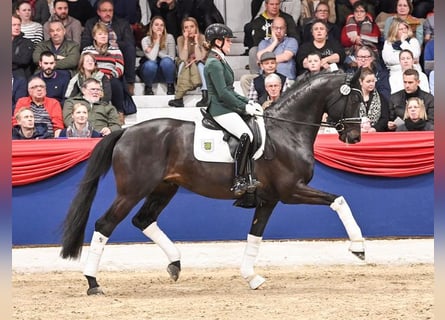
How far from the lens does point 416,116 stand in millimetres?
9242

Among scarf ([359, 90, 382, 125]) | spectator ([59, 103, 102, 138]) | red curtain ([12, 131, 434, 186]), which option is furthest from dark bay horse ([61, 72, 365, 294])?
scarf ([359, 90, 382, 125])

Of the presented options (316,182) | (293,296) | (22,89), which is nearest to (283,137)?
(293,296)

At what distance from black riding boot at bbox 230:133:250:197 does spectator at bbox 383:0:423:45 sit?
17.7 ft

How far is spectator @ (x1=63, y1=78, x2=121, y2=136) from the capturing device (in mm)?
9625

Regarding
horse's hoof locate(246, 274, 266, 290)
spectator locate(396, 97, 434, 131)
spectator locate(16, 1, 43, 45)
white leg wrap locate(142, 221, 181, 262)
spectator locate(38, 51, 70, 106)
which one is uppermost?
spectator locate(16, 1, 43, 45)

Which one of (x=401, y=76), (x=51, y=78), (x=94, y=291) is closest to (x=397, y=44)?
(x=401, y=76)

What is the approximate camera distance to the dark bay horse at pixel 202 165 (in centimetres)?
665

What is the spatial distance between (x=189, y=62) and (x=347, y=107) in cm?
485

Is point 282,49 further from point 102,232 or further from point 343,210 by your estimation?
point 102,232

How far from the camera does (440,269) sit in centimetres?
60

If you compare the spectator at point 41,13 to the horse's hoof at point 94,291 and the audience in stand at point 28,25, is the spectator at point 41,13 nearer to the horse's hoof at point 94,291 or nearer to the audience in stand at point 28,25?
the audience in stand at point 28,25

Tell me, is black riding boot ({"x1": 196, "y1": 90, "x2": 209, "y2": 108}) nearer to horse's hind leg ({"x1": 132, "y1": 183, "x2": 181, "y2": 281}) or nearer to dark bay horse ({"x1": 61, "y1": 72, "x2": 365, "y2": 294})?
horse's hind leg ({"x1": 132, "y1": 183, "x2": 181, "y2": 281})

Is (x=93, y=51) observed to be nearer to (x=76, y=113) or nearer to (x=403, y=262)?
(x=76, y=113)

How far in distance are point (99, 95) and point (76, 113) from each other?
2.44ft
